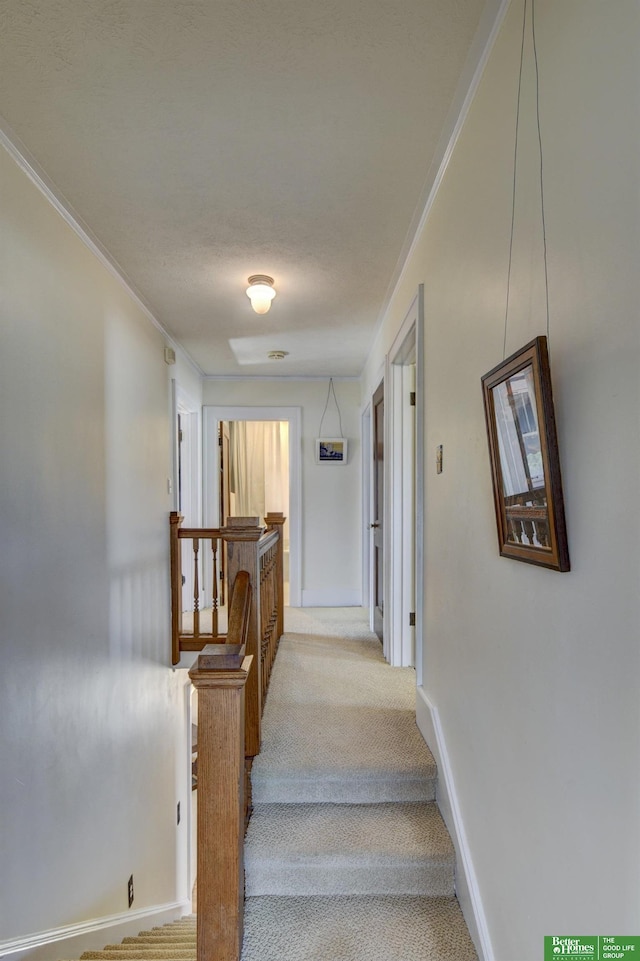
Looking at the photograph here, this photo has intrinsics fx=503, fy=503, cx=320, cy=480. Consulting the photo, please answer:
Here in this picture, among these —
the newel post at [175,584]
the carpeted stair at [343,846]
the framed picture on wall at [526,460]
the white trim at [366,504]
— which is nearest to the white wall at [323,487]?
the white trim at [366,504]

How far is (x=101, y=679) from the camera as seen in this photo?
2471 mm

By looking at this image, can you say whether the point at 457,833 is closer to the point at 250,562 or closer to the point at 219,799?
the point at 219,799

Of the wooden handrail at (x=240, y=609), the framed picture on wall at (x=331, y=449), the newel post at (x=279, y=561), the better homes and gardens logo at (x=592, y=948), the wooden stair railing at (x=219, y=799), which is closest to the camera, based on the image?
the better homes and gardens logo at (x=592, y=948)

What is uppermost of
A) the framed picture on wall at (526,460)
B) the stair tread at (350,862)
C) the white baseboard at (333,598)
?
the framed picture on wall at (526,460)

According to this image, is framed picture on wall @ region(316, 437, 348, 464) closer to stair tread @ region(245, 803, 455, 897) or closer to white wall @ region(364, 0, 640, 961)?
white wall @ region(364, 0, 640, 961)

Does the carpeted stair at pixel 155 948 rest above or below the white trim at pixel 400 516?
below

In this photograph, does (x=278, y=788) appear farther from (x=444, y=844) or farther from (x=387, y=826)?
(x=444, y=844)

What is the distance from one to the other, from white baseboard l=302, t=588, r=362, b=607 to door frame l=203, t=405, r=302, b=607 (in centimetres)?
10

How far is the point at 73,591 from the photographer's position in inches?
85.7

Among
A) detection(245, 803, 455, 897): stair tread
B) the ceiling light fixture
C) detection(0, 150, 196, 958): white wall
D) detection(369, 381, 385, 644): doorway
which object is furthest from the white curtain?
detection(245, 803, 455, 897): stair tread

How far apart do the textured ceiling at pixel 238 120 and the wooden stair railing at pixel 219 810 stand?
5.54 ft

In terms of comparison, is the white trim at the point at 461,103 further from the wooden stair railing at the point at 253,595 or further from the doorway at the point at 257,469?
the doorway at the point at 257,469

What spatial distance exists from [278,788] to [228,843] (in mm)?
634

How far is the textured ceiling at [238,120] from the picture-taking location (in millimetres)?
1334
